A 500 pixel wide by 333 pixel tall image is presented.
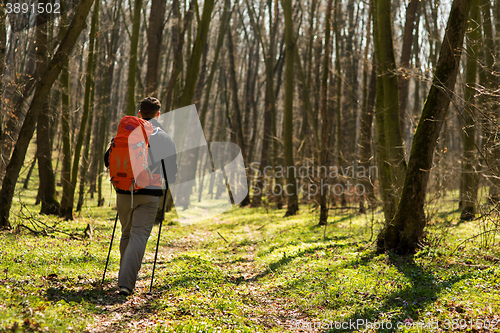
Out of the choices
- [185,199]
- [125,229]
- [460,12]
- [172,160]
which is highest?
[460,12]

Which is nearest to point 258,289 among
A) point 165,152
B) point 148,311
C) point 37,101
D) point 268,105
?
point 148,311

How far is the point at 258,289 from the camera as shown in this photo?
603cm

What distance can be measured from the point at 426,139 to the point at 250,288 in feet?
13.8

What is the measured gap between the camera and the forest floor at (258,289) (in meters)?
3.88

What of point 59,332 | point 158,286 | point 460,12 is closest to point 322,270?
point 158,286

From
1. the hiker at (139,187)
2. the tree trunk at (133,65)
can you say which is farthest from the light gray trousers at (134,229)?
the tree trunk at (133,65)

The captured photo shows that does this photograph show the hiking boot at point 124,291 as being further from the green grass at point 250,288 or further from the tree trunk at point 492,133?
the tree trunk at point 492,133

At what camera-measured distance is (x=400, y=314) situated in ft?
14.3

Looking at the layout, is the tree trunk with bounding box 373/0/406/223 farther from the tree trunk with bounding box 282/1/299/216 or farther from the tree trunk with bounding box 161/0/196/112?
the tree trunk with bounding box 161/0/196/112

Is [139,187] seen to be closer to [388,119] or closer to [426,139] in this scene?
[426,139]

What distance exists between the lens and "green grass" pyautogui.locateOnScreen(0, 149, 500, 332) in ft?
12.8

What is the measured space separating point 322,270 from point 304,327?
89.4 inches

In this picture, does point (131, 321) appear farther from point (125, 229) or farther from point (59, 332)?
point (125, 229)

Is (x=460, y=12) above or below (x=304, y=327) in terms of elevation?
above
